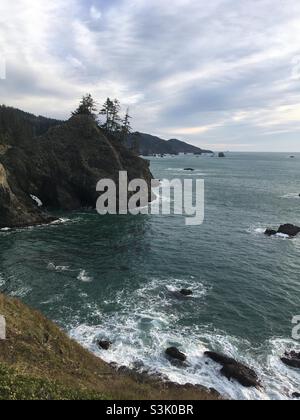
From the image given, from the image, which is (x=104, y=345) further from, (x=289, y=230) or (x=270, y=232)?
(x=289, y=230)

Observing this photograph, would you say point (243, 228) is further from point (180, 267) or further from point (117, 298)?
point (117, 298)

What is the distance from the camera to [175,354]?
30.4 m

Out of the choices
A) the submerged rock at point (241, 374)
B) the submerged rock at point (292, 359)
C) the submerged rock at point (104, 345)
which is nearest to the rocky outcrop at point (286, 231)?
the submerged rock at point (292, 359)

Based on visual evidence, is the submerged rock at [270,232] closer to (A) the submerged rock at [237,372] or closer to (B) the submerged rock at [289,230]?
(B) the submerged rock at [289,230]

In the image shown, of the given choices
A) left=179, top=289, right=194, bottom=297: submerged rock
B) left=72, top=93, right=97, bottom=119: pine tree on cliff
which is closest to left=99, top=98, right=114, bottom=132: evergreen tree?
left=72, top=93, right=97, bottom=119: pine tree on cliff

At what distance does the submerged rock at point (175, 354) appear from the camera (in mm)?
30250

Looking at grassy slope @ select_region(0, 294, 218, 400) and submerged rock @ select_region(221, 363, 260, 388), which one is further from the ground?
grassy slope @ select_region(0, 294, 218, 400)

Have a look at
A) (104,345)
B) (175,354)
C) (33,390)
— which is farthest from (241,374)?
(33,390)

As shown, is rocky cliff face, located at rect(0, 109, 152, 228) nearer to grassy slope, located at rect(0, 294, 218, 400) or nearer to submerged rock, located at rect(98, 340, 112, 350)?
submerged rock, located at rect(98, 340, 112, 350)

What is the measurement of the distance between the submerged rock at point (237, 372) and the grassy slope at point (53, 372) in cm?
286

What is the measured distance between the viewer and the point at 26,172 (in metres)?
84.5

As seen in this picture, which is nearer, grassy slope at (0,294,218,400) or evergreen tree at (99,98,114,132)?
grassy slope at (0,294,218,400)

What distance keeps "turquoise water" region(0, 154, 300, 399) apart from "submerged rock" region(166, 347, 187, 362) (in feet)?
2.39

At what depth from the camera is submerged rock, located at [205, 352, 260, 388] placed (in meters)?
27.7
